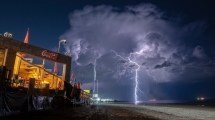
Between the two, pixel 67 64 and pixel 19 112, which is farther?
pixel 67 64

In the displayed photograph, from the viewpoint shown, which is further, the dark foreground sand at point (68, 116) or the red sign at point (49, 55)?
the red sign at point (49, 55)

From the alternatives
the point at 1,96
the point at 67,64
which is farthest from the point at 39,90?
the point at 67,64

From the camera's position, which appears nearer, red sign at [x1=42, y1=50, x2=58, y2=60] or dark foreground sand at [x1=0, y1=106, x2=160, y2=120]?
dark foreground sand at [x1=0, y1=106, x2=160, y2=120]

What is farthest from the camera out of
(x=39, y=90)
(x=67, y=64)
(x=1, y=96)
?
(x=67, y=64)

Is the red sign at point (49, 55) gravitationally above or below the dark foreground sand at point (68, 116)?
above

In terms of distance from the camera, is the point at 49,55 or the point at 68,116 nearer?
the point at 68,116

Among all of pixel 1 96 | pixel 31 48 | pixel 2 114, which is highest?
pixel 31 48

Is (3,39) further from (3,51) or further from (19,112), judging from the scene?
(19,112)

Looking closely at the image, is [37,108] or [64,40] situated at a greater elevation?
[64,40]

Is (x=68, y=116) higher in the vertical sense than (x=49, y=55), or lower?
lower

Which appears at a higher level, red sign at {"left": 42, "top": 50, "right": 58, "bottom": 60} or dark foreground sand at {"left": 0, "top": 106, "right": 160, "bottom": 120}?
red sign at {"left": 42, "top": 50, "right": 58, "bottom": 60}

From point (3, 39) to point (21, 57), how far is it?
3.84 meters

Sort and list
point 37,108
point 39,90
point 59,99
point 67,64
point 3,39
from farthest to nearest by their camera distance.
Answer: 1. point 67,64
2. point 59,99
3. point 3,39
4. point 39,90
5. point 37,108

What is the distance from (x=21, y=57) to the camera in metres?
25.6
